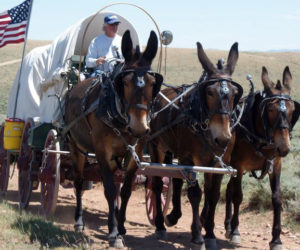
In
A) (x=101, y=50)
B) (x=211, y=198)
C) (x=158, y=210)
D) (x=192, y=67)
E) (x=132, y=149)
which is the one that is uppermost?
(x=192, y=67)

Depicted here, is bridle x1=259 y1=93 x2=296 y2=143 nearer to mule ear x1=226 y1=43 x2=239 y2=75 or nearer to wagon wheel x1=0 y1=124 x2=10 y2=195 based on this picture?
mule ear x1=226 y1=43 x2=239 y2=75

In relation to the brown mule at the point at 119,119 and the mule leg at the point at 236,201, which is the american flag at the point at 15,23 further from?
the mule leg at the point at 236,201

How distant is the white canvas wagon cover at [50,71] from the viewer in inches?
363

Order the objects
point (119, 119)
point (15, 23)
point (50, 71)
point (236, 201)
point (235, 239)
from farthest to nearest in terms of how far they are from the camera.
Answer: point (15, 23) < point (50, 71) < point (236, 201) < point (235, 239) < point (119, 119)

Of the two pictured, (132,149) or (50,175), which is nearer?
(132,149)

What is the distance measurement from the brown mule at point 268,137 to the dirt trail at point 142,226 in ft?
2.21

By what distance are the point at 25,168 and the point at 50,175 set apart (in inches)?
54.7

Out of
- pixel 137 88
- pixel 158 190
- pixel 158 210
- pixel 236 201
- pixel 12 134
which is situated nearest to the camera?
pixel 137 88

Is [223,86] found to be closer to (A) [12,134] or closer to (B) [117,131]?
(B) [117,131]

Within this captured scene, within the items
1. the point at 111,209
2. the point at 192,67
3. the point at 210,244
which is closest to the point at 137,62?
the point at 111,209

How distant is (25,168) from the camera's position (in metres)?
9.80

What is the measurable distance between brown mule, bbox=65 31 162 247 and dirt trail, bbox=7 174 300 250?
42 cm

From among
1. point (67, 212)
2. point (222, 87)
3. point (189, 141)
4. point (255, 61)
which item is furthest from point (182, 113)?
point (255, 61)

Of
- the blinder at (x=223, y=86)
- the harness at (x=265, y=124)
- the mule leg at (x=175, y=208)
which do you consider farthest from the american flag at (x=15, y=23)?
the blinder at (x=223, y=86)
